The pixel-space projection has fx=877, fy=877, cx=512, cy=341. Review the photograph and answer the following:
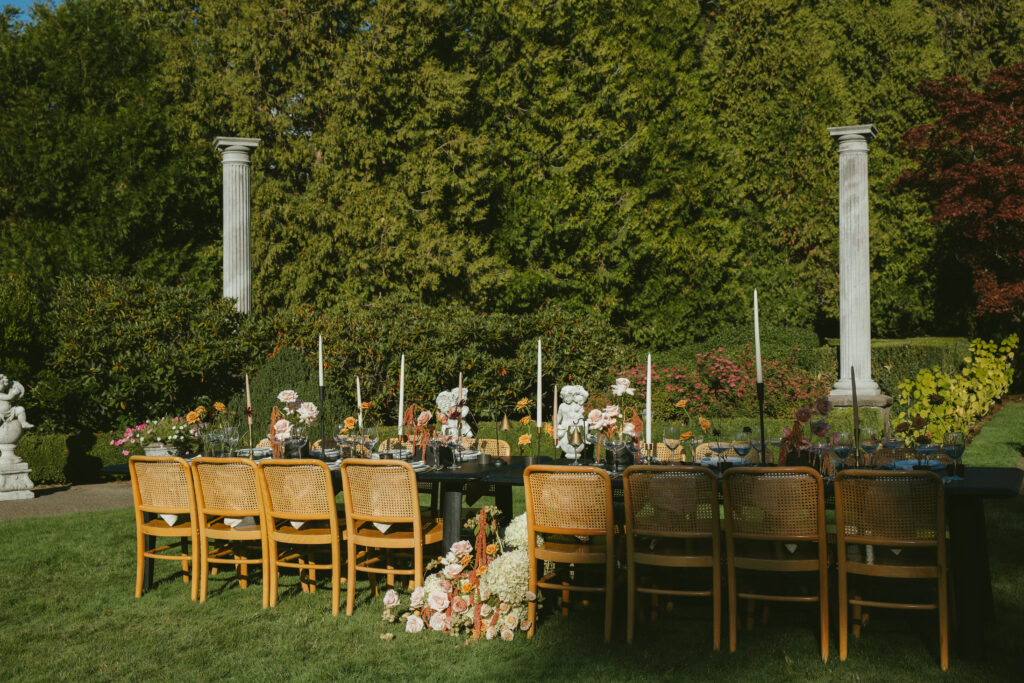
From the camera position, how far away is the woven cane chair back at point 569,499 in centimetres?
455

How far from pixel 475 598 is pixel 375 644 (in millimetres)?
572

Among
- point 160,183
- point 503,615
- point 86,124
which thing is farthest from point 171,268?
point 503,615

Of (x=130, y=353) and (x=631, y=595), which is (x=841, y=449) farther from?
(x=130, y=353)

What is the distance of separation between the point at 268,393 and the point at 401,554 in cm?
480

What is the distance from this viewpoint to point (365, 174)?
55.0 feet

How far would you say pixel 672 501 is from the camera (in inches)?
175

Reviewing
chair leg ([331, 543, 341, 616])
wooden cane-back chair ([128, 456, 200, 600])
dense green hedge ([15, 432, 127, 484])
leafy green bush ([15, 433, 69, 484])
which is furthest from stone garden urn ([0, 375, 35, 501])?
chair leg ([331, 543, 341, 616])

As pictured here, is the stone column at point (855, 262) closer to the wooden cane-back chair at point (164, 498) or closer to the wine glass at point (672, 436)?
the wine glass at point (672, 436)

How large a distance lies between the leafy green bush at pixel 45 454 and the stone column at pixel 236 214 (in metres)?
3.62

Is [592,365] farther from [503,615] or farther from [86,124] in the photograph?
[86,124]

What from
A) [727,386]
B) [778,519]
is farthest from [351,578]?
[727,386]

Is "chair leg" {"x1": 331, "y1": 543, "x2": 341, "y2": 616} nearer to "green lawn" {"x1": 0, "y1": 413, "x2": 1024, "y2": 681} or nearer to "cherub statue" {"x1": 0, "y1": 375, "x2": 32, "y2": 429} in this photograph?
"green lawn" {"x1": 0, "y1": 413, "x2": 1024, "y2": 681}

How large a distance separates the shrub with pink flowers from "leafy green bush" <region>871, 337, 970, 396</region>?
2640 mm

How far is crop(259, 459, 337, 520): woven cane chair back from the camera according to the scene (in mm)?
5047
